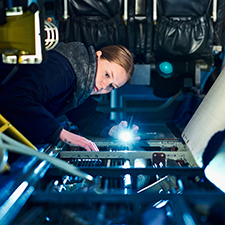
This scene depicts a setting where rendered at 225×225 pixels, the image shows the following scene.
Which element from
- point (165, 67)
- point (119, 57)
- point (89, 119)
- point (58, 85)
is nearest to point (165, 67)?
point (165, 67)

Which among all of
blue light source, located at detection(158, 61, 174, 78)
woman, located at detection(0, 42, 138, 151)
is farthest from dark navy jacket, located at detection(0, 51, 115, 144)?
blue light source, located at detection(158, 61, 174, 78)

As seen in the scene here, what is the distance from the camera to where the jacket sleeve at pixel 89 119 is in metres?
2.12

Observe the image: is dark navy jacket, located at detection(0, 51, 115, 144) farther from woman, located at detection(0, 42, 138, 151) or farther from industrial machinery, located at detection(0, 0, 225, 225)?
industrial machinery, located at detection(0, 0, 225, 225)

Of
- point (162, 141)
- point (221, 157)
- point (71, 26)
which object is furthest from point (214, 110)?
point (71, 26)

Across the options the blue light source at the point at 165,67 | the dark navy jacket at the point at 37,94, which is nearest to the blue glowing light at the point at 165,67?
the blue light source at the point at 165,67

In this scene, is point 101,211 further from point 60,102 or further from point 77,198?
point 60,102

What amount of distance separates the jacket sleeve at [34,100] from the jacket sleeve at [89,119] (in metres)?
0.76

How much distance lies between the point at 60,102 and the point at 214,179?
3.34 feet

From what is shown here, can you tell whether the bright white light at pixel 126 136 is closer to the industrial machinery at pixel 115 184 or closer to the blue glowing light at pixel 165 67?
the industrial machinery at pixel 115 184

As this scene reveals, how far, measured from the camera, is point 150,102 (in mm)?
3176

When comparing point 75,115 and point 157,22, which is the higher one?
point 157,22

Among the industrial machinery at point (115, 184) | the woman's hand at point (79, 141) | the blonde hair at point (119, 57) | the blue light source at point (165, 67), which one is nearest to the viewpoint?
the industrial machinery at point (115, 184)

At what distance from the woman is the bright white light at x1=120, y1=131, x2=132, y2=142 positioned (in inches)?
2.8

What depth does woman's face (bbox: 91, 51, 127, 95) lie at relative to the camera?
1.63 m
